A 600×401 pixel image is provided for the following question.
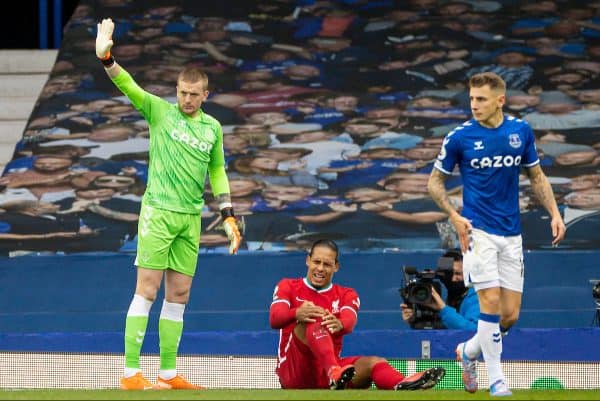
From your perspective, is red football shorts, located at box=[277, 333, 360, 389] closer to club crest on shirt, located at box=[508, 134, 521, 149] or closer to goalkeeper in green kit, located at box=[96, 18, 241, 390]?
goalkeeper in green kit, located at box=[96, 18, 241, 390]

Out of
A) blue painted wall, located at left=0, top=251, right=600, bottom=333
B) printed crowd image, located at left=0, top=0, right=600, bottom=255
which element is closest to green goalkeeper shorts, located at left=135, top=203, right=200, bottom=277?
blue painted wall, located at left=0, top=251, right=600, bottom=333

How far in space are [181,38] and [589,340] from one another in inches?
432

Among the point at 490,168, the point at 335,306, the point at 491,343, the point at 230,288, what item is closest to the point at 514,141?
the point at 490,168

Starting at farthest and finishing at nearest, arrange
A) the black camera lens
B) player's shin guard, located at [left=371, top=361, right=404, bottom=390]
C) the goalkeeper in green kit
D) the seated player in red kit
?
1. the black camera lens
2. the goalkeeper in green kit
3. player's shin guard, located at [left=371, top=361, right=404, bottom=390]
4. the seated player in red kit

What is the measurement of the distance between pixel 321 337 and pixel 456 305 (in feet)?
8.02

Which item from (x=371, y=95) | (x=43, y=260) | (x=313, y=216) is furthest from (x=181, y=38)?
(x=43, y=260)

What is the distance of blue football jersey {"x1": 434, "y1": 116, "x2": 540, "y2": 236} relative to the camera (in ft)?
24.4

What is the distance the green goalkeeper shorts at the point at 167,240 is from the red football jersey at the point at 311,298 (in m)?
0.61

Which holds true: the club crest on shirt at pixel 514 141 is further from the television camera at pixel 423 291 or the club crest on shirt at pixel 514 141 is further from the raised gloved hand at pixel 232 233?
the television camera at pixel 423 291

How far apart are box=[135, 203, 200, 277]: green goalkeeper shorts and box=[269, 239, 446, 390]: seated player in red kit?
62cm

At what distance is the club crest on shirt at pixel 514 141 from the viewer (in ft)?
24.6

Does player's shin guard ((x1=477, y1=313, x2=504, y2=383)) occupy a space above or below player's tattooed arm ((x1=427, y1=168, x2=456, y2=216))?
below

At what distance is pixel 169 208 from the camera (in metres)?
8.20

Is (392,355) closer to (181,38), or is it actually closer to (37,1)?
(181,38)
